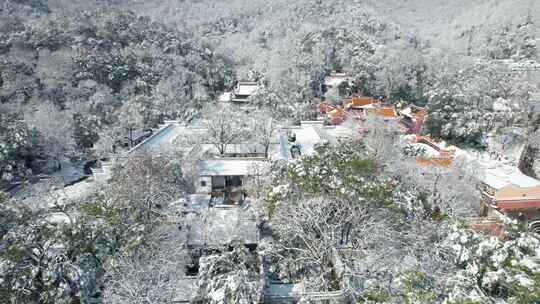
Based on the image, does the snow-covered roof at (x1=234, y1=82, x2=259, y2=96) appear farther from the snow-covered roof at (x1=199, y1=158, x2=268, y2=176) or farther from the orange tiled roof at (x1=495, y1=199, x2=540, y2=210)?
the orange tiled roof at (x1=495, y1=199, x2=540, y2=210)

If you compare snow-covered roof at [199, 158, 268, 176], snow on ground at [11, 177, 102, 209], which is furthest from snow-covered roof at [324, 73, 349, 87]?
Result: snow on ground at [11, 177, 102, 209]

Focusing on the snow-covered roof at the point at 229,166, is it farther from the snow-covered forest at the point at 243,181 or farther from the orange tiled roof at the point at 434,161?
the orange tiled roof at the point at 434,161

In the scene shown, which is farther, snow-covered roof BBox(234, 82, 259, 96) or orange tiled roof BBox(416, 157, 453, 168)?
snow-covered roof BBox(234, 82, 259, 96)

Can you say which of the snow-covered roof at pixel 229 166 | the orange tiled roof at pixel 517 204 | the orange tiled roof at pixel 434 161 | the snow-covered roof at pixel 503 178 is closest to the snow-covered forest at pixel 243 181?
the snow-covered roof at pixel 229 166

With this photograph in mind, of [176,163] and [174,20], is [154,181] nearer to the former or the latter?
[176,163]

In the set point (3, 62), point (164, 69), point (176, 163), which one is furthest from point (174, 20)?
point (176, 163)
